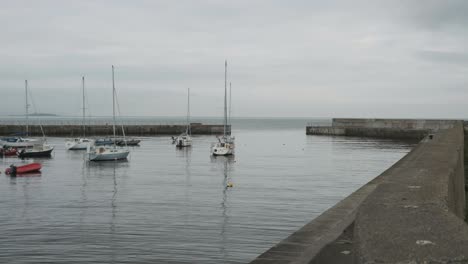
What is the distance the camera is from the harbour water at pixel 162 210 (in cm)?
1384

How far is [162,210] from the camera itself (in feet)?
65.5

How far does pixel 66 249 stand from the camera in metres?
14.0

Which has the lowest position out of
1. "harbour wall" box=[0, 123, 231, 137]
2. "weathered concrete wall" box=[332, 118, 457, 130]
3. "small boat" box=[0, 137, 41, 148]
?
"small boat" box=[0, 137, 41, 148]

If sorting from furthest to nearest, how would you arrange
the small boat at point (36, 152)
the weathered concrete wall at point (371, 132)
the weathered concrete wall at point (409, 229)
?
the weathered concrete wall at point (371, 132)
the small boat at point (36, 152)
the weathered concrete wall at point (409, 229)

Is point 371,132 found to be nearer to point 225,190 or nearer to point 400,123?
point 400,123

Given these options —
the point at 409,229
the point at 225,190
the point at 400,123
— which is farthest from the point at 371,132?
the point at 409,229

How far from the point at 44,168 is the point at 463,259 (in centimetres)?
4007

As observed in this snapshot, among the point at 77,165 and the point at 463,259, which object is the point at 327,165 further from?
the point at 463,259

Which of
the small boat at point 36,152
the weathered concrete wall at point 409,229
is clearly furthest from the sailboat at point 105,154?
the weathered concrete wall at point 409,229

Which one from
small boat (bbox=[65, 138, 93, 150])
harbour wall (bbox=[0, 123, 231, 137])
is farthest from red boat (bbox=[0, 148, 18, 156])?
harbour wall (bbox=[0, 123, 231, 137])

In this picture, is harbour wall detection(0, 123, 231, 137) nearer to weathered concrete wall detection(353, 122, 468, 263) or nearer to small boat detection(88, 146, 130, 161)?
small boat detection(88, 146, 130, 161)

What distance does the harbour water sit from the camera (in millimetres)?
13844

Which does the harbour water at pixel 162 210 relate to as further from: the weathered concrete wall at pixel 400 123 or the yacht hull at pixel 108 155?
the weathered concrete wall at pixel 400 123

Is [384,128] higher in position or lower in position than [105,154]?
higher
